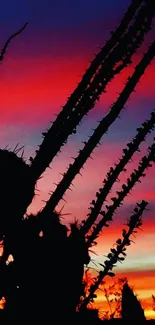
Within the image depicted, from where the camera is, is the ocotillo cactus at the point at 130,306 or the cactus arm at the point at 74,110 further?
the ocotillo cactus at the point at 130,306

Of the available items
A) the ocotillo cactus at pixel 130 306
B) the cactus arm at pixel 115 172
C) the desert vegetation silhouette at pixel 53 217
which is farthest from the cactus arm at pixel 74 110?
the ocotillo cactus at pixel 130 306

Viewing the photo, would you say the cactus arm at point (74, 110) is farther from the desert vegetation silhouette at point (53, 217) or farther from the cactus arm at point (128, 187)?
the cactus arm at point (128, 187)

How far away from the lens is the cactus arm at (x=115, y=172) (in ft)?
28.8

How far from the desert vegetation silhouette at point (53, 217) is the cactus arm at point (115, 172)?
2.12 ft

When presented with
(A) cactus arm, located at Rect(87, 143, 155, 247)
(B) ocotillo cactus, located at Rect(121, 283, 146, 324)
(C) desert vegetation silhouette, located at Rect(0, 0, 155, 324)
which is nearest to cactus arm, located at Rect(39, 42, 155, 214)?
(C) desert vegetation silhouette, located at Rect(0, 0, 155, 324)

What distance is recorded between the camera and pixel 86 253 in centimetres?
756

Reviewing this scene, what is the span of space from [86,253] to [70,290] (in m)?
0.73

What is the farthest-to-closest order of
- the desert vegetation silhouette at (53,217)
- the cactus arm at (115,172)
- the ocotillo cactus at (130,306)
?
the ocotillo cactus at (130,306) → the cactus arm at (115,172) → the desert vegetation silhouette at (53,217)

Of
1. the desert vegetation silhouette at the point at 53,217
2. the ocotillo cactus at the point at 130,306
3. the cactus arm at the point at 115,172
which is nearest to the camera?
the desert vegetation silhouette at the point at 53,217

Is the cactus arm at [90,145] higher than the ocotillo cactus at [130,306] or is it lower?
lower

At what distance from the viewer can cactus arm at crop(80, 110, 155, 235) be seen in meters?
8.77

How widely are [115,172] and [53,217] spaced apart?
1698 millimetres

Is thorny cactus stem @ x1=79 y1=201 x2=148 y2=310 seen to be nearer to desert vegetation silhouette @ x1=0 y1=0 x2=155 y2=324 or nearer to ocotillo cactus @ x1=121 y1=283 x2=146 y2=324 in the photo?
desert vegetation silhouette @ x1=0 y1=0 x2=155 y2=324

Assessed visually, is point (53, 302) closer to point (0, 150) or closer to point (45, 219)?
point (45, 219)
